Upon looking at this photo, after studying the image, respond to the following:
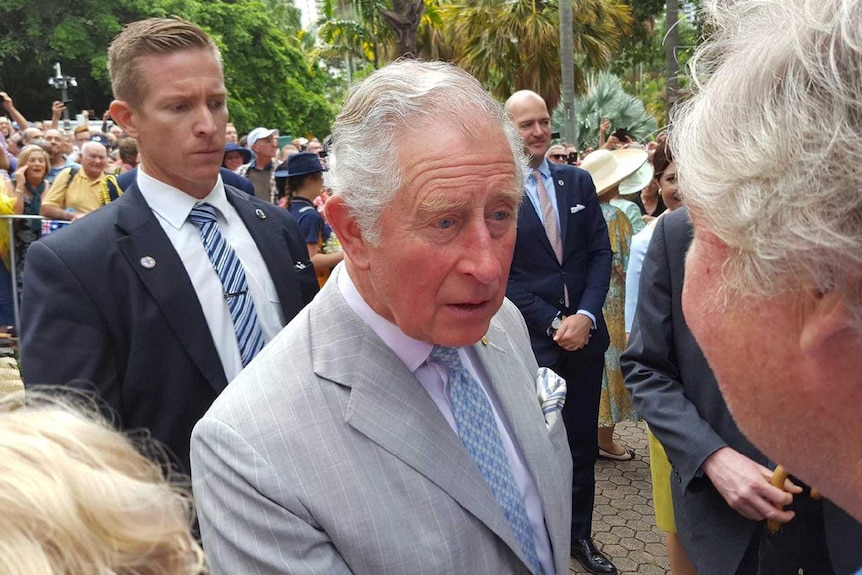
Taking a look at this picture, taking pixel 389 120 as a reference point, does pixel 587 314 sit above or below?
below

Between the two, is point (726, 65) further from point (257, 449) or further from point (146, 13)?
point (146, 13)

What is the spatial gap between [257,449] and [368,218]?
505 mm

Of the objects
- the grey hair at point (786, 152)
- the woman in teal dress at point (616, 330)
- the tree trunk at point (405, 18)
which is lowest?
the woman in teal dress at point (616, 330)

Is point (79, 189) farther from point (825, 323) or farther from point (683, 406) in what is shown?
point (825, 323)

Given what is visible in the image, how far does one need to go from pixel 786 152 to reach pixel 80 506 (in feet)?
2.76

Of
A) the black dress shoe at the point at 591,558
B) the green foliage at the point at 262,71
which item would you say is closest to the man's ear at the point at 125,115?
the black dress shoe at the point at 591,558

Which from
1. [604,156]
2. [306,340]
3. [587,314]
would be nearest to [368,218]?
[306,340]

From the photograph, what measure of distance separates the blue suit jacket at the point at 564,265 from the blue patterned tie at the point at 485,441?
2269 millimetres

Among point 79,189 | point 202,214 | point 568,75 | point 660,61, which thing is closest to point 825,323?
point 202,214

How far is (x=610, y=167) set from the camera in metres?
5.68

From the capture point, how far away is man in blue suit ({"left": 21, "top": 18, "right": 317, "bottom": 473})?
2070mm

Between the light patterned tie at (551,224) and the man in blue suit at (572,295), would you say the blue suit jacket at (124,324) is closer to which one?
the man in blue suit at (572,295)

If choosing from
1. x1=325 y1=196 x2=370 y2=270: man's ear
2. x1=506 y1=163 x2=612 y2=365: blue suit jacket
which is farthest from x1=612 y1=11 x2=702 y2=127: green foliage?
x1=506 y1=163 x2=612 y2=365: blue suit jacket

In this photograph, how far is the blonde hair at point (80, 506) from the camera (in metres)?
0.71
